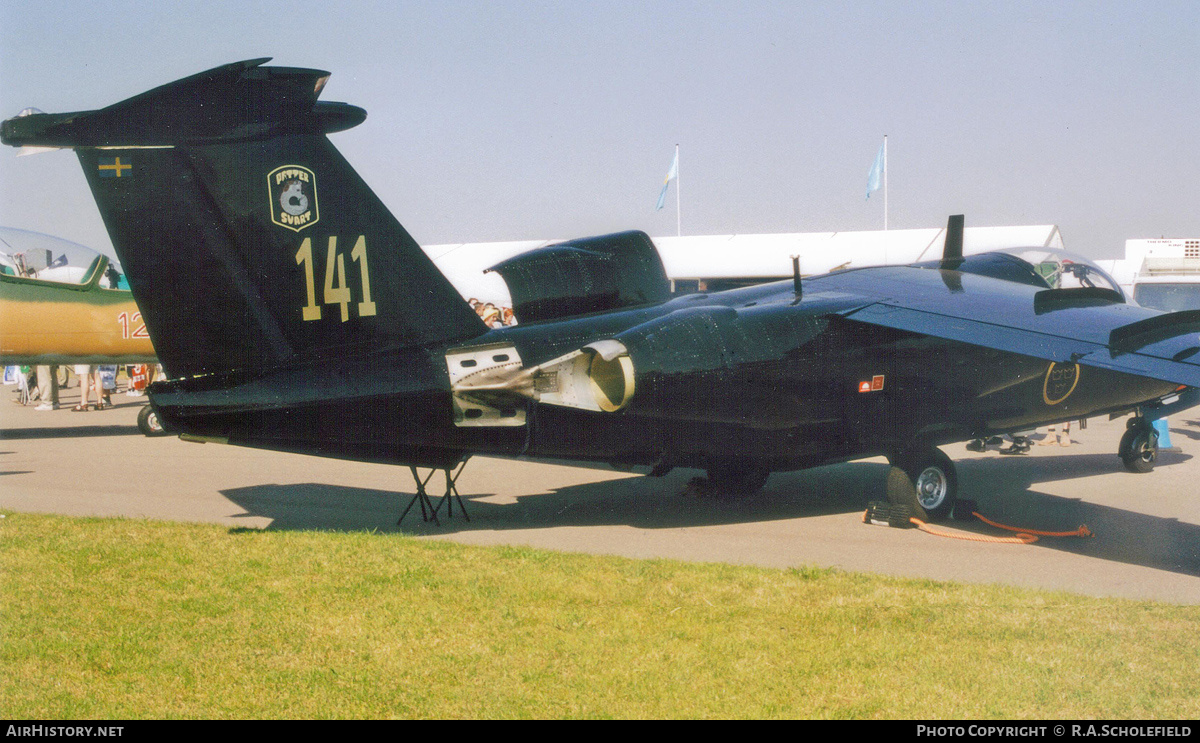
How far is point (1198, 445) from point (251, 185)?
15108 millimetres

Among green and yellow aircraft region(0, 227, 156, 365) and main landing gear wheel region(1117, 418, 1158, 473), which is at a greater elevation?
green and yellow aircraft region(0, 227, 156, 365)

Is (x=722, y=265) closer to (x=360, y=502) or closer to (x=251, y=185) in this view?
(x=360, y=502)

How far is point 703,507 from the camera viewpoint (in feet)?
35.7

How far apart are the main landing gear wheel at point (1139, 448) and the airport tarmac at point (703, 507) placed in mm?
183

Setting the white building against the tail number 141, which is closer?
the tail number 141

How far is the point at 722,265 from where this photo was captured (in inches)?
1172

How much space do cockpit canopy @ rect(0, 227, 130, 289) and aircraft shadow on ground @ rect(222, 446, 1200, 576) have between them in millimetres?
7527

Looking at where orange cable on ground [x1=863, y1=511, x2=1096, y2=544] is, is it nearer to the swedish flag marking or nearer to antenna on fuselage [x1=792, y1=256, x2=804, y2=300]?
antenna on fuselage [x1=792, y1=256, x2=804, y2=300]

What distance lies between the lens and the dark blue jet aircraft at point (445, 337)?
24.9ft

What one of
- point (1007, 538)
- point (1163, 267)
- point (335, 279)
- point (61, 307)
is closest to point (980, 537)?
point (1007, 538)

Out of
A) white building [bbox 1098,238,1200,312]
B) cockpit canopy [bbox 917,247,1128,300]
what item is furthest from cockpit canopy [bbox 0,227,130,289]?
white building [bbox 1098,238,1200,312]

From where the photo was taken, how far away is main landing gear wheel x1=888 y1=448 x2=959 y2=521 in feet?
32.3

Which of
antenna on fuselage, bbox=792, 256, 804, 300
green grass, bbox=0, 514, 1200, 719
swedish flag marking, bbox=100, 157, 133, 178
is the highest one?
swedish flag marking, bbox=100, 157, 133, 178

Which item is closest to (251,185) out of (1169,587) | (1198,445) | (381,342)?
(381,342)
